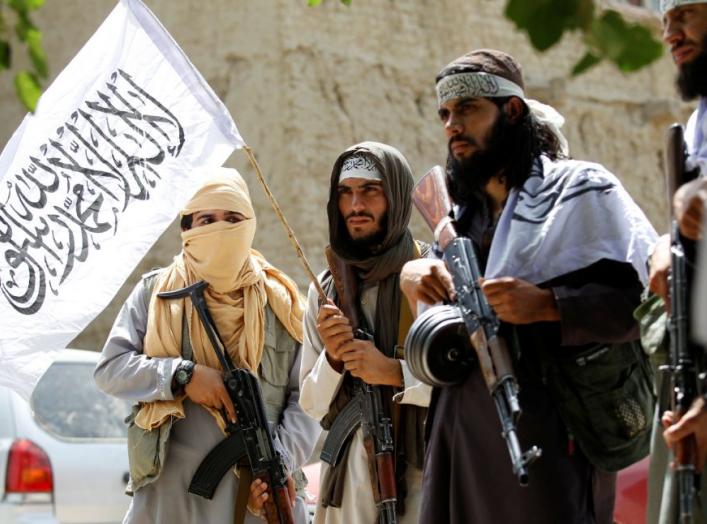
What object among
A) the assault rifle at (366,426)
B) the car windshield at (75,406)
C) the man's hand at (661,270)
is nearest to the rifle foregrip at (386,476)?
the assault rifle at (366,426)

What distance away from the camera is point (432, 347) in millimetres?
4031

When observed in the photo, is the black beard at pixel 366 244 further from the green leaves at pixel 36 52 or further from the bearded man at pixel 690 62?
the green leaves at pixel 36 52

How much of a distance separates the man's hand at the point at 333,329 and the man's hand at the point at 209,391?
0.54 meters

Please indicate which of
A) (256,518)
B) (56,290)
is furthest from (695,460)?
(56,290)

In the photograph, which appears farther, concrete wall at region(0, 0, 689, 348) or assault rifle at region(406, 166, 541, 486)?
concrete wall at region(0, 0, 689, 348)

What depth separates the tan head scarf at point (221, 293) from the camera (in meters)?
5.43

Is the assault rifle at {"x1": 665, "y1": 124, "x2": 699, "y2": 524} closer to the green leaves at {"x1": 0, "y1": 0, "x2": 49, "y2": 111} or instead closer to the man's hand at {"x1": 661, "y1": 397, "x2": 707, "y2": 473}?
the man's hand at {"x1": 661, "y1": 397, "x2": 707, "y2": 473}

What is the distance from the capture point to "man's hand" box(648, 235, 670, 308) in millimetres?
3525

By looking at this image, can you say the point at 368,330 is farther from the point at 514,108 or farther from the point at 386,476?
the point at 514,108

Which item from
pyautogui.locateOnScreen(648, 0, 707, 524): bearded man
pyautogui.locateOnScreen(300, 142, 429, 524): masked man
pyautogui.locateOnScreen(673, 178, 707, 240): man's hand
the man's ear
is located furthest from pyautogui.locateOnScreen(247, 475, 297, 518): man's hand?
pyautogui.locateOnScreen(673, 178, 707, 240): man's hand

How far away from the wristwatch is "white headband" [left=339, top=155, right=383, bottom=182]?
916mm

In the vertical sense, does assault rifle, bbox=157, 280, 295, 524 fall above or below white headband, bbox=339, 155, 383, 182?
below

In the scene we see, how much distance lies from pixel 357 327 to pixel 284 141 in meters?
7.27

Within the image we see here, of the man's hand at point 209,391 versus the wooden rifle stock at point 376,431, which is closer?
the wooden rifle stock at point 376,431
